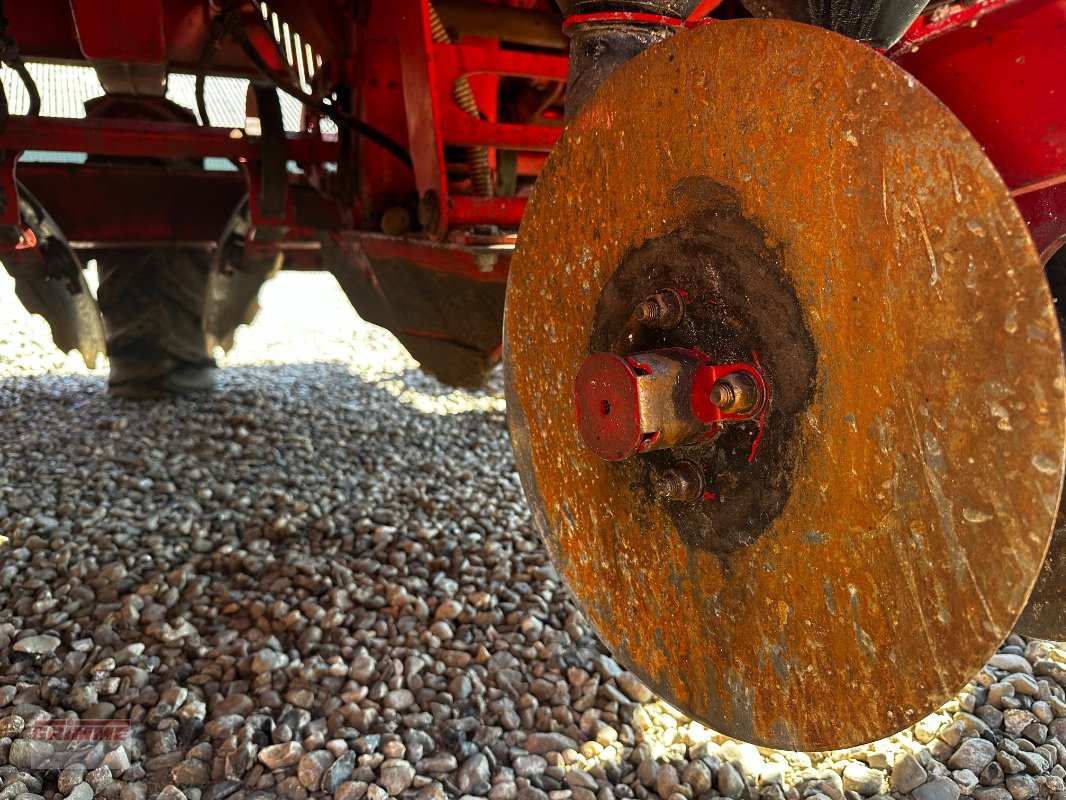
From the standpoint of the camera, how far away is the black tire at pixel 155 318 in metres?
3.66

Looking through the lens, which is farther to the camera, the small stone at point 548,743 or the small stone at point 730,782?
the small stone at point 548,743

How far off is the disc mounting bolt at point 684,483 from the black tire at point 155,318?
318 cm

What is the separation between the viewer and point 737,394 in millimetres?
909

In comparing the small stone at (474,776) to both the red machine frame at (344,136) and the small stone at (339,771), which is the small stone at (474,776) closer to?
the small stone at (339,771)

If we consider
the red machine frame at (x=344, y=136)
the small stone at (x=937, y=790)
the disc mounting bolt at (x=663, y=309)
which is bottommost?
the small stone at (x=937, y=790)

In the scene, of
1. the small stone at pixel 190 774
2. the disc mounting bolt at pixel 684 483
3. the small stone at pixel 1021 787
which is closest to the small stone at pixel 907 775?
the small stone at pixel 1021 787

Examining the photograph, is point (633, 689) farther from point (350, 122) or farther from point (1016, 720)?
point (350, 122)

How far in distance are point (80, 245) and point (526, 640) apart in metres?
2.46

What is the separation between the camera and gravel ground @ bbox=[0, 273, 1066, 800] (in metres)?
1.55

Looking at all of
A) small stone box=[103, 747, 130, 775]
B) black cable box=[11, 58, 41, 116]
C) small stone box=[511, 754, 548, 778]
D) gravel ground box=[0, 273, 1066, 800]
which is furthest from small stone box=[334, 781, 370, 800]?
black cable box=[11, 58, 41, 116]

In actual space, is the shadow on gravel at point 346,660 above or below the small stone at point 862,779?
above

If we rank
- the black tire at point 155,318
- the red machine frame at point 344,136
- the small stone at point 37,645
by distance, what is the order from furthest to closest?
the black tire at point 155,318 → the red machine frame at point 344,136 → the small stone at point 37,645

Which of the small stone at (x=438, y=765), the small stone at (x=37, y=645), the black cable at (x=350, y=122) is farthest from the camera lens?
the black cable at (x=350, y=122)

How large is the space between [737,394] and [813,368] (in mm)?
86
